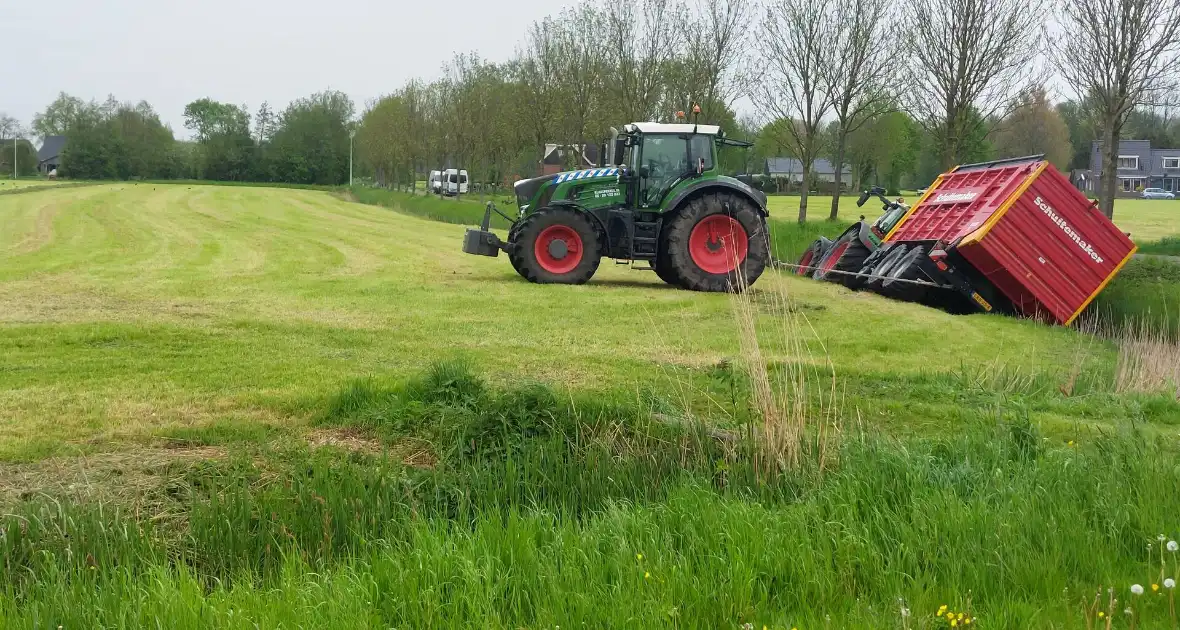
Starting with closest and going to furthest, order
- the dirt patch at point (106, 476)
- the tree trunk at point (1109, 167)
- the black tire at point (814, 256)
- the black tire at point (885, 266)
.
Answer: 1. the dirt patch at point (106, 476)
2. the black tire at point (885, 266)
3. the black tire at point (814, 256)
4. the tree trunk at point (1109, 167)

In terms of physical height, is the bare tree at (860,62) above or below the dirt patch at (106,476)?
above

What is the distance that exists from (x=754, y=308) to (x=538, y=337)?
322cm

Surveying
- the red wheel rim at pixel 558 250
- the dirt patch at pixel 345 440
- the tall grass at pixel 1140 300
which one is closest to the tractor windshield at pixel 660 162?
the red wheel rim at pixel 558 250

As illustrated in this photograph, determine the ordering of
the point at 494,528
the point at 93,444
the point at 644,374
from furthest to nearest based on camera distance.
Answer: the point at 644,374 → the point at 93,444 → the point at 494,528

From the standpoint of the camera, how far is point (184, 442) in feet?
20.1

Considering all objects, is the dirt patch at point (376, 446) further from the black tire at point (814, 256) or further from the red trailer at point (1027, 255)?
the black tire at point (814, 256)

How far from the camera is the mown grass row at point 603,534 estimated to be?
389cm

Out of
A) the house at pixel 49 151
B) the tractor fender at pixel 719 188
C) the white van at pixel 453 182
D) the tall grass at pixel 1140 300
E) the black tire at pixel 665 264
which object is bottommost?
the tall grass at pixel 1140 300

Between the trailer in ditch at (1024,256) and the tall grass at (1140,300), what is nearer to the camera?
the trailer in ditch at (1024,256)

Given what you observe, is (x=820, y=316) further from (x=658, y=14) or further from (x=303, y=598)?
(x=658, y=14)

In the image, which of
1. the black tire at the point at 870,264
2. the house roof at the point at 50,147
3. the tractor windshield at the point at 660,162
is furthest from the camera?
the house roof at the point at 50,147

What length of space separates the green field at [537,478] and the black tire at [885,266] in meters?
4.54

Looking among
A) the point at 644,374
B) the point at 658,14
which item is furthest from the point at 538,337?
the point at 658,14

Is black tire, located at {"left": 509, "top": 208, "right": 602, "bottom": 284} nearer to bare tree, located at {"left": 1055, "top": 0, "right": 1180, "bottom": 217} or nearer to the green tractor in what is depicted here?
the green tractor
